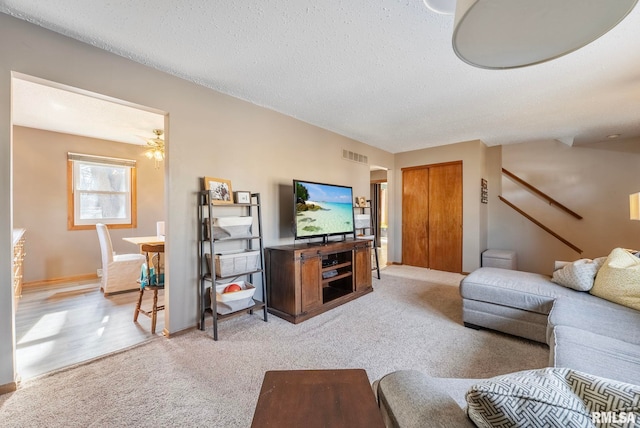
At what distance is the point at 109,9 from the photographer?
165 cm

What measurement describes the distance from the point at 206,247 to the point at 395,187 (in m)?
4.23

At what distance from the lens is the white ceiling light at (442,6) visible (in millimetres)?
1531

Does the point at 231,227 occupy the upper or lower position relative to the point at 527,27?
lower

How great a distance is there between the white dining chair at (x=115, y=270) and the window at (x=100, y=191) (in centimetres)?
108

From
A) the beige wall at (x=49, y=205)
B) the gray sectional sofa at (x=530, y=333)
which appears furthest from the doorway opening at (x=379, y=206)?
the beige wall at (x=49, y=205)

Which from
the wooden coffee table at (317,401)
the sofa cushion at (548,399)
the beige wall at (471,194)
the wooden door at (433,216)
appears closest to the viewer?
the sofa cushion at (548,399)

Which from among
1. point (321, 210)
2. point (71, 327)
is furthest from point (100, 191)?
point (321, 210)

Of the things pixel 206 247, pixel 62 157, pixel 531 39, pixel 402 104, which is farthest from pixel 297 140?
pixel 62 157

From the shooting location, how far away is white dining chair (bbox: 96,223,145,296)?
3627 mm

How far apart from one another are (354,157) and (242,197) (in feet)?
7.92

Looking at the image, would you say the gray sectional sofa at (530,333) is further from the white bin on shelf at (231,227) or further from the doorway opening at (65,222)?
the doorway opening at (65,222)

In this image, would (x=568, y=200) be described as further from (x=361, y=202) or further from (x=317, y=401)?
(x=317, y=401)

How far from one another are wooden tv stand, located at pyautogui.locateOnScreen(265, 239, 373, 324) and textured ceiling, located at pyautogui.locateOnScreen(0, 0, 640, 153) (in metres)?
1.75

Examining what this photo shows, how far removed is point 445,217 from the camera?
5.05 metres
